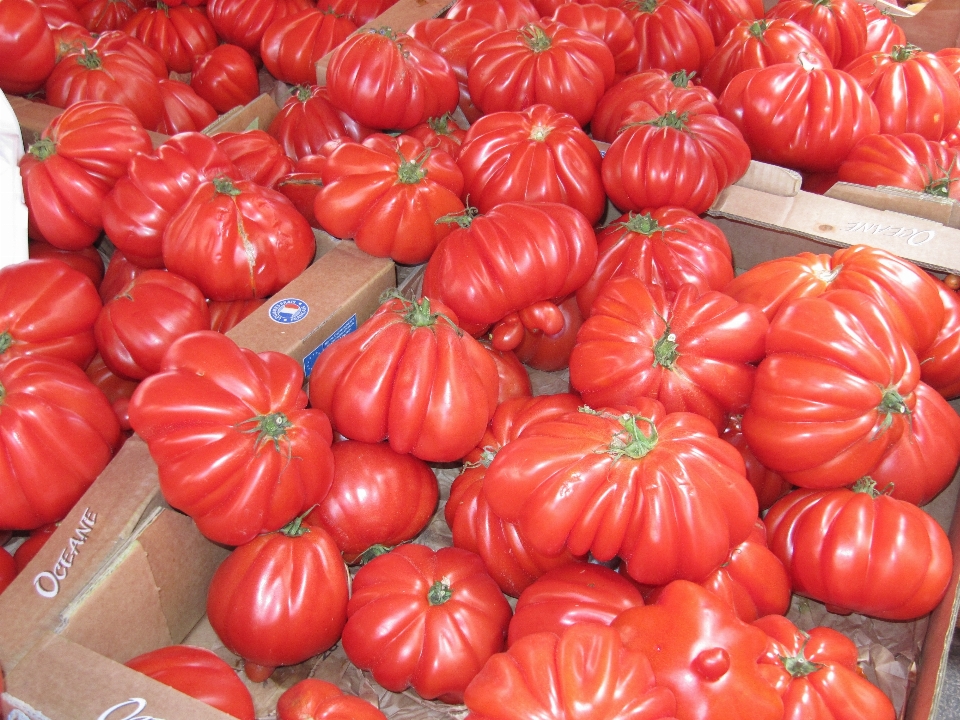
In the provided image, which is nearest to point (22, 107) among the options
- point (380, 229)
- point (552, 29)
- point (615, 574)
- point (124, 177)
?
point (124, 177)

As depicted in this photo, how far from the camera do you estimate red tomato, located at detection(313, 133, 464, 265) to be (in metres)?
1.80

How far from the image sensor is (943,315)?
1662 mm

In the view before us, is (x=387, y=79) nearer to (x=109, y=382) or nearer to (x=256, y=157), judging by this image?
(x=256, y=157)

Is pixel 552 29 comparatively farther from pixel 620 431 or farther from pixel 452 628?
pixel 452 628

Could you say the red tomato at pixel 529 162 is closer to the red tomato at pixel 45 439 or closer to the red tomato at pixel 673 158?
the red tomato at pixel 673 158

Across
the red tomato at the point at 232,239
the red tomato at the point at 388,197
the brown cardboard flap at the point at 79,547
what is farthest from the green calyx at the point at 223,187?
the brown cardboard flap at the point at 79,547

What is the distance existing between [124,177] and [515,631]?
138cm

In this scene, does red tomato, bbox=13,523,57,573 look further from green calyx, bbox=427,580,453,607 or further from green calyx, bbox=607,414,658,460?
green calyx, bbox=607,414,658,460

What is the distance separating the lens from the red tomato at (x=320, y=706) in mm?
1187

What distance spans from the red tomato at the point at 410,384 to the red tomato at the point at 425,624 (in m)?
0.24

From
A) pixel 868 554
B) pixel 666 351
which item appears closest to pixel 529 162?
pixel 666 351

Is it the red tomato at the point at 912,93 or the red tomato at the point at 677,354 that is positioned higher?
the red tomato at the point at 912,93

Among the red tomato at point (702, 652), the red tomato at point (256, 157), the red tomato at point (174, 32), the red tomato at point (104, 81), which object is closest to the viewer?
the red tomato at point (702, 652)

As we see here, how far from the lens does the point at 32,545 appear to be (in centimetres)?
156
